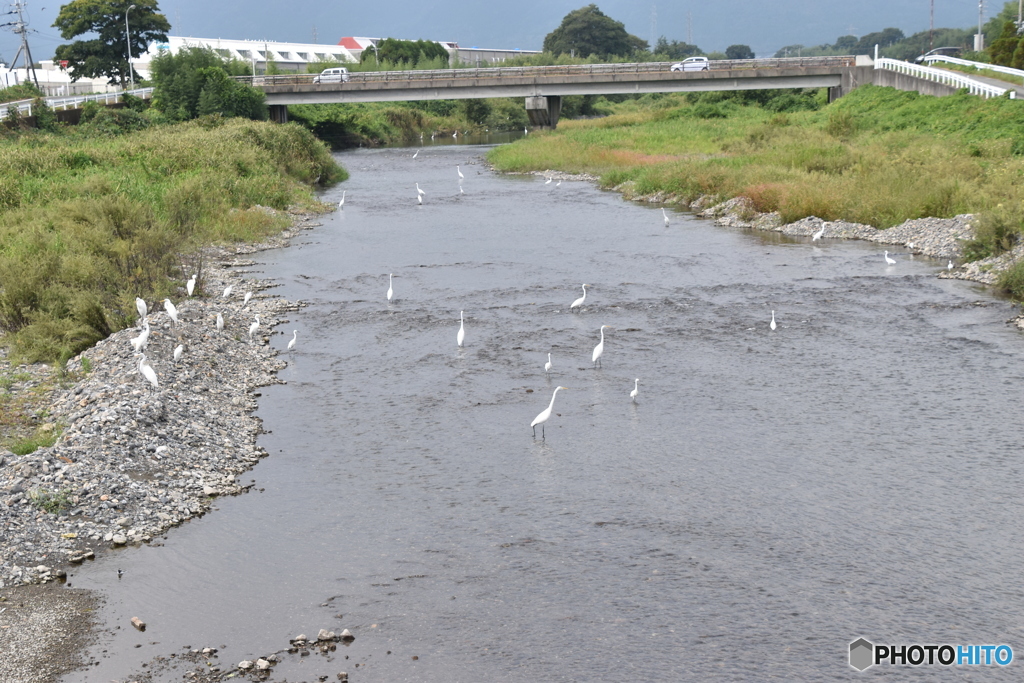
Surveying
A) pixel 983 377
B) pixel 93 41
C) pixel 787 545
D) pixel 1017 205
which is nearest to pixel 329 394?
pixel 787 545

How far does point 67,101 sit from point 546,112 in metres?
34.6

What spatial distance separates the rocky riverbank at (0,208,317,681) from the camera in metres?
11.3

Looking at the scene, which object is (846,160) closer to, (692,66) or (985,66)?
(985,66)

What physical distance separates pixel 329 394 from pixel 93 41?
84.3 meters

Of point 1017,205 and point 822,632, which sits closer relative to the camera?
point 822,632

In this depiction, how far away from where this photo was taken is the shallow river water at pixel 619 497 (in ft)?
33.1

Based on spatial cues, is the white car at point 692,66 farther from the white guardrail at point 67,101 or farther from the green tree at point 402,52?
the green tree at point 402,52

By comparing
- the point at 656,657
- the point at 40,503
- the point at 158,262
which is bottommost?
the point at 656,657

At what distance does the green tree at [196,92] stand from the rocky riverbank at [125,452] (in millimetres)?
50202

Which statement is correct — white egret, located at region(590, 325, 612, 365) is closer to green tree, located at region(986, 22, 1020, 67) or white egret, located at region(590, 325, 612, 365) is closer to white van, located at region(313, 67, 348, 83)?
green tree, located at region(986, 22, 1020, 67)

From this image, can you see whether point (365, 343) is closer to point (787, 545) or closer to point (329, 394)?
point (329, 394)

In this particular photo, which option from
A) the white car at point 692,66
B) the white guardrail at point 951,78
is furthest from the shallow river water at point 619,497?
the white car at point 692,66

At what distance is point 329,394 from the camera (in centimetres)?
1755

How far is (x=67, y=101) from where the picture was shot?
59.9 meters
